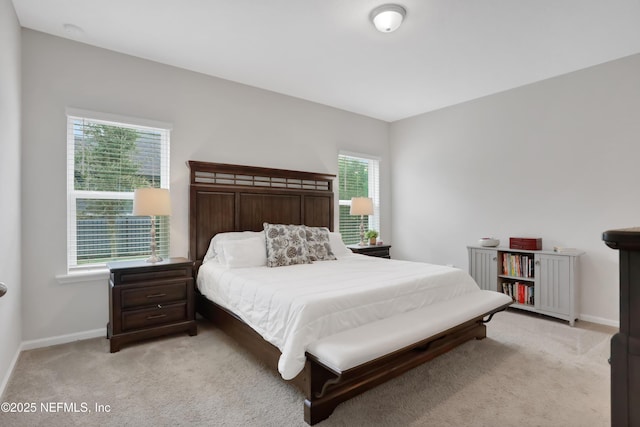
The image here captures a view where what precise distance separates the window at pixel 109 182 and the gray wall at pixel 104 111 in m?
0.09

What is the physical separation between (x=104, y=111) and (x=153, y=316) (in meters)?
2.01

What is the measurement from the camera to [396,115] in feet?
17.5

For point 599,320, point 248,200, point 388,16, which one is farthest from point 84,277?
point 599,320

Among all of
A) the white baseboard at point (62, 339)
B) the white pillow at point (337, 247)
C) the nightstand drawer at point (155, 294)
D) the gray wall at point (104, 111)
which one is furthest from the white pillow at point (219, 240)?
the white baseboard at point (62, 339)

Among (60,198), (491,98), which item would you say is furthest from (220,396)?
(491,98)

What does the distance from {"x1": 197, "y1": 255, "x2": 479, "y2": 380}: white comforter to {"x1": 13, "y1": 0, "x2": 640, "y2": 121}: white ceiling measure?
2.10 meters

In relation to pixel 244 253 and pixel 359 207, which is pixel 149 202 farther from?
pixel 359 207

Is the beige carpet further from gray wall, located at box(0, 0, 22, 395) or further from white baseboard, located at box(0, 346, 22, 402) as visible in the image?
gray wall, located at box(0, 0, 22, 395)

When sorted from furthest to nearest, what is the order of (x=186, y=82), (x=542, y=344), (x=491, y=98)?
(x=491, y=98)
(x=186, y=82)
(x=542, y=344)

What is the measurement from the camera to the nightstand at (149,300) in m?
2.81

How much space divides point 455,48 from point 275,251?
264 centimetres

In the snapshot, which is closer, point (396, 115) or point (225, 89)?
point (225, 89)

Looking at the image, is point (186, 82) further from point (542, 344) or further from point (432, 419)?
point (542, 344)

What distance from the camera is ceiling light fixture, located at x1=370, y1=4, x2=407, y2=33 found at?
99.9 inches
